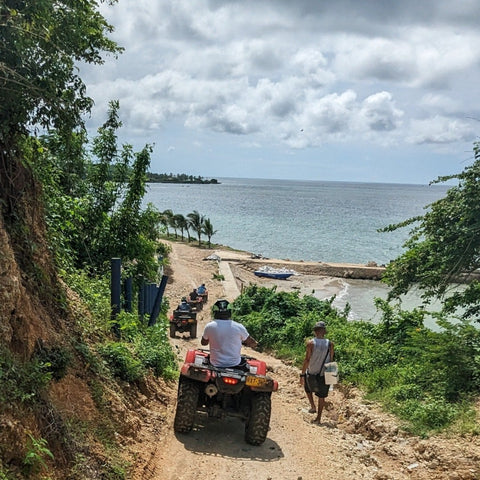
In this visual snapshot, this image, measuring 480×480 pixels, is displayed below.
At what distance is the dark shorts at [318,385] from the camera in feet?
28.8

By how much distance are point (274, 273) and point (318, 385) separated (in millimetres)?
37060

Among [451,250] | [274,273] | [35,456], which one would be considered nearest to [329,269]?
[274,273]

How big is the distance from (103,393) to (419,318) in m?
10.9

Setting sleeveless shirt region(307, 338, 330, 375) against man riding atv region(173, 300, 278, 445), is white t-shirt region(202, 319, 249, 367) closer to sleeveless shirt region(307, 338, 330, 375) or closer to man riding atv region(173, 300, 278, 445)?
man riding atv region(173, 300, 278, 445)

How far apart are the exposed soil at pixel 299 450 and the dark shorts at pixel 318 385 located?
510mm

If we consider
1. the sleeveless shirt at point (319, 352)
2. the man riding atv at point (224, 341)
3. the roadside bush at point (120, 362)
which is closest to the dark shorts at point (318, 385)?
the sleeveless shirt at point (319, 352)

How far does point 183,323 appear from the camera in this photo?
17.1 m

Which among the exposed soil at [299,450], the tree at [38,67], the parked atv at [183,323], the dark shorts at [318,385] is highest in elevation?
the tree at [38,67]

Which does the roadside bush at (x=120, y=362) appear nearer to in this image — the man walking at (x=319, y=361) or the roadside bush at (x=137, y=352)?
the roadside bush at (x=137, y=352)

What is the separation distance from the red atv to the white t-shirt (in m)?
0.13

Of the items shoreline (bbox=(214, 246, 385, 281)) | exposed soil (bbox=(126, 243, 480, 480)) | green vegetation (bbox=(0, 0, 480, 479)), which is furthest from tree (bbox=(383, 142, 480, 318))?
shoreline (bbox=(214, 246, 385, 281))

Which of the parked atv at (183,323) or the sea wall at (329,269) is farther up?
the parked atv at (183,323)

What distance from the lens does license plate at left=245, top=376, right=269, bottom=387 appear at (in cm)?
650

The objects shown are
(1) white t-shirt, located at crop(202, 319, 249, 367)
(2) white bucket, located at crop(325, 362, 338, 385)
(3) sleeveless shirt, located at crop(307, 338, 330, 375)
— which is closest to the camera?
(1) white t-shirt, located at crop(202, 319, 249, 367)
